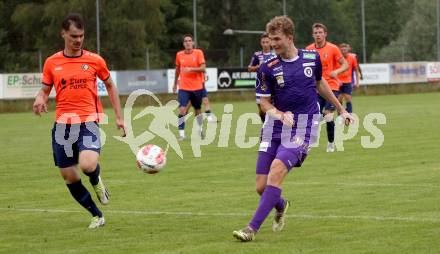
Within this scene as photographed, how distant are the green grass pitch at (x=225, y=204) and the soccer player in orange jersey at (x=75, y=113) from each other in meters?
0.51

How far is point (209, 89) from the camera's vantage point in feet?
144

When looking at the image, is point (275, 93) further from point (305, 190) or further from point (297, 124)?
point (305, 190)

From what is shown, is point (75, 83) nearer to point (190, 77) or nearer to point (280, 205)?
point (280, 205)

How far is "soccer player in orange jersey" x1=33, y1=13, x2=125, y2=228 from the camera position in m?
10.4

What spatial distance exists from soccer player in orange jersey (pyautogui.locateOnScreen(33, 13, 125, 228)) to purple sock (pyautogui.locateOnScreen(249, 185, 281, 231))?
1.96 meters

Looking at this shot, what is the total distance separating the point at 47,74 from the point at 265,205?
9.55 feet

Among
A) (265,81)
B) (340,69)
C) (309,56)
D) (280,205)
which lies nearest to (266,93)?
(265,81)

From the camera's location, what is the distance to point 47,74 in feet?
34.7

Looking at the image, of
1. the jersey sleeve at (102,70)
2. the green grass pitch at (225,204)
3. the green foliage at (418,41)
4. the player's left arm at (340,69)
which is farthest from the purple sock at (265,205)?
the green foliage at (418,41)

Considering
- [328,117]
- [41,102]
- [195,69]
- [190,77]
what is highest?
[41,102]

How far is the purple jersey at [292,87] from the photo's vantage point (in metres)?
9.58

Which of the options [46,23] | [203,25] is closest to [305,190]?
[46,23]

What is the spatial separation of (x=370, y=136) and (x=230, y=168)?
6.69 meters

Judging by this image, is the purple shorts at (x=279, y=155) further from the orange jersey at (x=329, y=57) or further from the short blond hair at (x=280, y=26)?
the orange jersey at (x=329, y=57)
